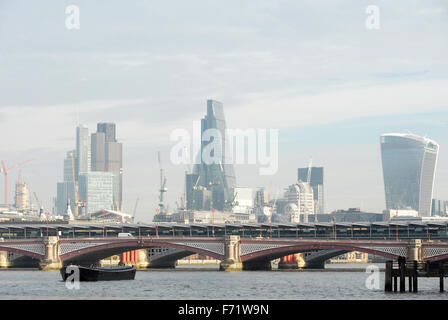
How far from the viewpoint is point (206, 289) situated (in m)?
114

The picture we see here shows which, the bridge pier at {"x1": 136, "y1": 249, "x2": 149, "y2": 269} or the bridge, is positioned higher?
the bridge

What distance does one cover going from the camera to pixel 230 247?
546 ft

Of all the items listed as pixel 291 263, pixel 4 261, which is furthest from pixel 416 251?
pixel 4 261

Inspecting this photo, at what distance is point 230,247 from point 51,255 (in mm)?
34281

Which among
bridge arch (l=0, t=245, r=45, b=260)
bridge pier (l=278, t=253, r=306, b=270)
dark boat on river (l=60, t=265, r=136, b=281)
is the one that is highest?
bridge arch (l=0, t=245, r=45, b=260)

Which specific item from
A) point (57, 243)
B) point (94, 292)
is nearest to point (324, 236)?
point (57, 243)

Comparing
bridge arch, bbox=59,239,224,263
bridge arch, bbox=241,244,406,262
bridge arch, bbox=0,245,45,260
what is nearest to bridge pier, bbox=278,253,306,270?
bridge arch, bbox=241,244,406,262

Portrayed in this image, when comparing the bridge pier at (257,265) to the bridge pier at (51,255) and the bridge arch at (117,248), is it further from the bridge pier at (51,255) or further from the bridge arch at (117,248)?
the bridge pier at (51,255)

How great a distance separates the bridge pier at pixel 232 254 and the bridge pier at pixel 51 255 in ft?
103

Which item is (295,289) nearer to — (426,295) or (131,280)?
(426,295)

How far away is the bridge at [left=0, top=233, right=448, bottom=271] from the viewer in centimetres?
15550

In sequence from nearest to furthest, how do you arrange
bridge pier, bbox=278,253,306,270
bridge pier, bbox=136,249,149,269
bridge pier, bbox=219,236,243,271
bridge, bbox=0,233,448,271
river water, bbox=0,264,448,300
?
river water, bbox=0,264,448,300 → bridge, bbox=0,233,448,271 → bridge pier, bbox=219,236,243,271 → bridge pier, bbox=278,253,306,270 → bridge pier, bbox=136,249,149,269

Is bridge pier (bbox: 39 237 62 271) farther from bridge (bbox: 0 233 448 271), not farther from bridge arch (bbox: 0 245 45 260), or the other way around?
bridge arch (bbox: 0 245 45 260)
